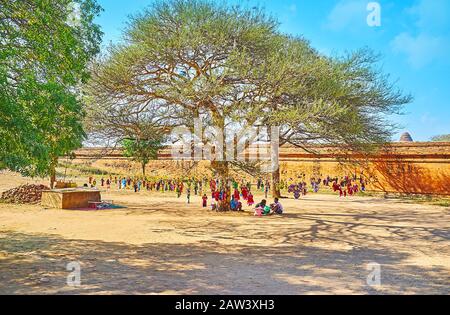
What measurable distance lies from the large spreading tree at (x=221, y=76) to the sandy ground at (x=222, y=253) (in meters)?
4.03

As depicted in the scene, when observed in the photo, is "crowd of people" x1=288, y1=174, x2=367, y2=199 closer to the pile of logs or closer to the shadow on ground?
the pile of logs

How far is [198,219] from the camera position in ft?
49.4

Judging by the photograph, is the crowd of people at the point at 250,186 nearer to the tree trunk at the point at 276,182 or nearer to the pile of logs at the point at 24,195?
the tree trunk at the point at 276,182

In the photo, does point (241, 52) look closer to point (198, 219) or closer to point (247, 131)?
point (247, 131)

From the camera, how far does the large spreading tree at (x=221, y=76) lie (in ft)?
47.1

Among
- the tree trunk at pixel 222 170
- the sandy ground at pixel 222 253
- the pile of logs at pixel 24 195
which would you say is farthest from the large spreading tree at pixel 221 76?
the pile of logs at pixel 24 195

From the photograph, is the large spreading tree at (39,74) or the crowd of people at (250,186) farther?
the crowd of people at (250,186)

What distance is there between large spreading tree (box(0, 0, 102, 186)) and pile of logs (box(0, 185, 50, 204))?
1394 centimetres

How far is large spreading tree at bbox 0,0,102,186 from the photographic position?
6.79 m

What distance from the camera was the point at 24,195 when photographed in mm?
20406

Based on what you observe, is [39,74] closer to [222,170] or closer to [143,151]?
[222,170]

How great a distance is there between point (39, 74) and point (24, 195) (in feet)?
47.9

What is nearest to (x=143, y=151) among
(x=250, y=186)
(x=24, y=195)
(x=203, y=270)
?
(x=250, y=186)

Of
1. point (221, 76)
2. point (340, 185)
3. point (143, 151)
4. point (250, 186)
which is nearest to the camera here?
point (221, 76)
